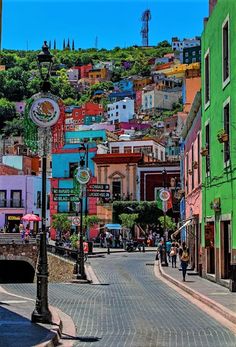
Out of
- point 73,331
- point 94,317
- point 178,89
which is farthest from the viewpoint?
point 178,89

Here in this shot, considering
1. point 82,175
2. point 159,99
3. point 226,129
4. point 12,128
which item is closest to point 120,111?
point 159,99

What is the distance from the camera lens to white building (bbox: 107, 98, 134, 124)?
487 ft

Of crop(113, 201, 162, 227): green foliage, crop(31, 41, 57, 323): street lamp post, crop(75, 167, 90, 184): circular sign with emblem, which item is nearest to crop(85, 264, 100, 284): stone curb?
crop(75, 167, 90, 184): circular sign with emblem

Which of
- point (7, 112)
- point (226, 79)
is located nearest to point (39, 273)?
point (226, 79)

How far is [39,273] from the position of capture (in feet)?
42.9

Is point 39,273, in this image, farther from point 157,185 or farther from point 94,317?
point 157,185

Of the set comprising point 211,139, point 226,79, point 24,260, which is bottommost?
point 24,260

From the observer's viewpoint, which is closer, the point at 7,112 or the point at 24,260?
the point at 24,260

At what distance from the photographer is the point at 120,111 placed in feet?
488

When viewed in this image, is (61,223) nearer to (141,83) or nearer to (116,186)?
(116,186)

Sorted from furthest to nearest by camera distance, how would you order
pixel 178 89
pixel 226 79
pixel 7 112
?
pixel 178 89 → pixel 7 112 → pixel 226 79

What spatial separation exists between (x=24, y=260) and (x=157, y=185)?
2429cm

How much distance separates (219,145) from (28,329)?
13082mm

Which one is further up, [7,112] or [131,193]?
[7,112]
